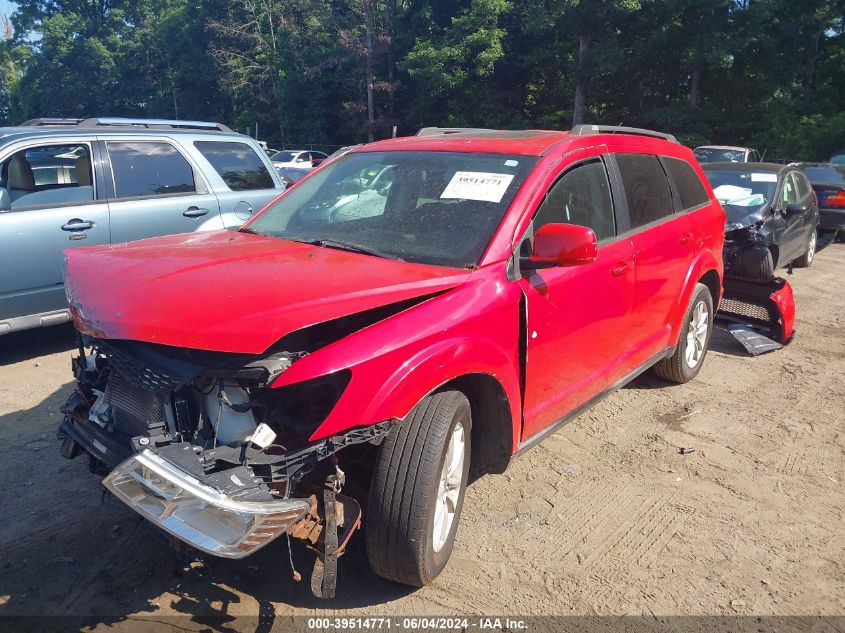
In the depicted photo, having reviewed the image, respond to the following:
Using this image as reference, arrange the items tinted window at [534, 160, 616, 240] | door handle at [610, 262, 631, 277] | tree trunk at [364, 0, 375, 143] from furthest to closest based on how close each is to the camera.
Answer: tree trunk at [364, 0, 375, 143], door handle at [610, 262, 631, 277], tinted window at [534, 160, 616, 240]

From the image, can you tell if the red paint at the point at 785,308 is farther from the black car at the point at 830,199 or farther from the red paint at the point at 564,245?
the black car at the point at 830,199

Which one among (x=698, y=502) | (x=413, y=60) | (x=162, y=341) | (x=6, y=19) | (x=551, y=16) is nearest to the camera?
(x=162, y=341)

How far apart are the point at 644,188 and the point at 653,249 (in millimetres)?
418

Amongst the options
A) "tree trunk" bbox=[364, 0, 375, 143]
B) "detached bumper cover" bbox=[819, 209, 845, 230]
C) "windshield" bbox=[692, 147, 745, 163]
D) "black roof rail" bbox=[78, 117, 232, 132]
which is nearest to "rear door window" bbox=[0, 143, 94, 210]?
"black roof rail" bbox=[78, 117, 232, 132]

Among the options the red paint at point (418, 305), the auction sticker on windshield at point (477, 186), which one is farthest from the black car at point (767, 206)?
the auction sticker on windshield at point (477, 186)

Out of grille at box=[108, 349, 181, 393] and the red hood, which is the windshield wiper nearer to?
the red hood

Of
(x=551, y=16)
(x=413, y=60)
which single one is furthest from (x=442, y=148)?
(x=413, y=60)

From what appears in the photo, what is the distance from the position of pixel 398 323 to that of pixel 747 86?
30.6 metres

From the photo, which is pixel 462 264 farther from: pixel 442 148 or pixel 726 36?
pixel 726 36

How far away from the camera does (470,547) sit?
3.21 meters

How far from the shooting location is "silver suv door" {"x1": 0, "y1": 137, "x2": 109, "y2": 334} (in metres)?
5.33

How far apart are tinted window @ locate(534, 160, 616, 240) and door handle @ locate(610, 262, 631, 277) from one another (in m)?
0.19

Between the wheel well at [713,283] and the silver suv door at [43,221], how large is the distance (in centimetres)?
503

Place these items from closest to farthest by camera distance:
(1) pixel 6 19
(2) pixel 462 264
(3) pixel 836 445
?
(2) pixel 462 264
(3) pixel 836 445
(1) pixel 6 19
